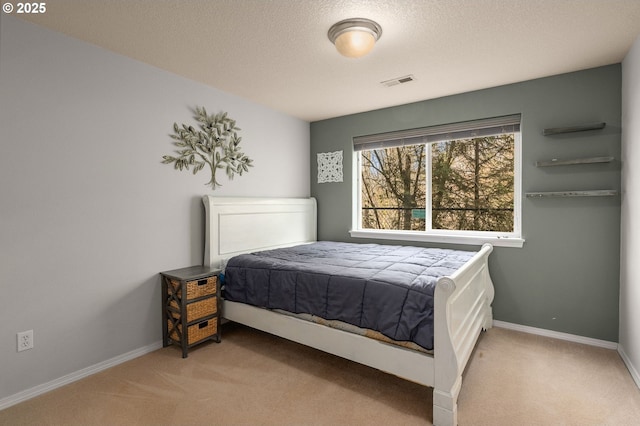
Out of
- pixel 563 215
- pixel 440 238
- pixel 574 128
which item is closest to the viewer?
pixel 574 128

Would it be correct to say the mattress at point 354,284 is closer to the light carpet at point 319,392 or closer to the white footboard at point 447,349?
the white footboard at point 447,349

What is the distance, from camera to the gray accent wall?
8.73 feet

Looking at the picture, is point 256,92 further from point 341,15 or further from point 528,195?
point 528,195

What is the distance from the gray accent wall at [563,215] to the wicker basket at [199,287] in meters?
2.58

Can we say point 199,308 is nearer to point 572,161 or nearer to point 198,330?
point 198,330

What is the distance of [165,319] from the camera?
2.73 meters

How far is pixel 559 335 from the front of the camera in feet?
9.40

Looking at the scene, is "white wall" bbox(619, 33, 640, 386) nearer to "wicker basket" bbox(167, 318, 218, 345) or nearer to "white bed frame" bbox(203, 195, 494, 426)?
"white bed frame" bbox(203, 195, 494, 426)

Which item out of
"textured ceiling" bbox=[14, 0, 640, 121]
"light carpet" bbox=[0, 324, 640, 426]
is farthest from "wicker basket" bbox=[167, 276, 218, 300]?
"textured ceiling" bbox=[14, 0, 640, 121]

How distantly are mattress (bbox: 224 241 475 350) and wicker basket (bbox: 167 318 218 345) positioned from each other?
264 mm

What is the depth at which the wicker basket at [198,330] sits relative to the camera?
2.59 metres

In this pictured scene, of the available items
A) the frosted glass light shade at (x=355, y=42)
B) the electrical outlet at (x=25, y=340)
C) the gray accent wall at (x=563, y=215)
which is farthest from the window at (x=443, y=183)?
the electrical outlet at (x=25, y=340)

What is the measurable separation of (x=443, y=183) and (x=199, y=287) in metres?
2.69

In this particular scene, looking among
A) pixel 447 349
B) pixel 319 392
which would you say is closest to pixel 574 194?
pixel 447 349
